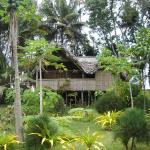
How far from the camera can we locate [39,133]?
1172cm

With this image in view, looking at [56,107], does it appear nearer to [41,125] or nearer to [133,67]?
[133,67]

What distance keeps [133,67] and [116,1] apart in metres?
18.5

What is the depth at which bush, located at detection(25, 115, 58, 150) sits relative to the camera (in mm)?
11688

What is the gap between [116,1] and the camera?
36.2 meters

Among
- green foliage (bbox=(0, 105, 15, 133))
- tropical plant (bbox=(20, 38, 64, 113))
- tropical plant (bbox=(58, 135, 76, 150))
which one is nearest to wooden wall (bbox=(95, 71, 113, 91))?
green foliage (bbox=(0, 105, 15, 133))

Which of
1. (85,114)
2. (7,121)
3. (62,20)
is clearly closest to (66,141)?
(7,121)

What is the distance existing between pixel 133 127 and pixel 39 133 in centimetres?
251

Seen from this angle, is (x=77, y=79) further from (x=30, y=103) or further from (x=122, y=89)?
(x=30, y=103)

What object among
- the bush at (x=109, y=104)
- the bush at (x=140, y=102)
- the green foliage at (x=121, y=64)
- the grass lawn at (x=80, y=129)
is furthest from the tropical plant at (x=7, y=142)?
the bush at (x=140, y=102)

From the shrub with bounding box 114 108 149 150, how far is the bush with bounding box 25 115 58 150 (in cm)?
188

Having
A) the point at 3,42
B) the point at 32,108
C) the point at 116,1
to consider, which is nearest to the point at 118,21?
the point at 116,1

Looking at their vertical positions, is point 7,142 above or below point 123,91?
below

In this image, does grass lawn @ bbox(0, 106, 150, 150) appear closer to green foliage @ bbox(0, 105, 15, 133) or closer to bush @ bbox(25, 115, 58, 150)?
green foliage @ bbox(0, 105, 15, 133)

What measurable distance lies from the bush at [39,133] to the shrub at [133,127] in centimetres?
188
